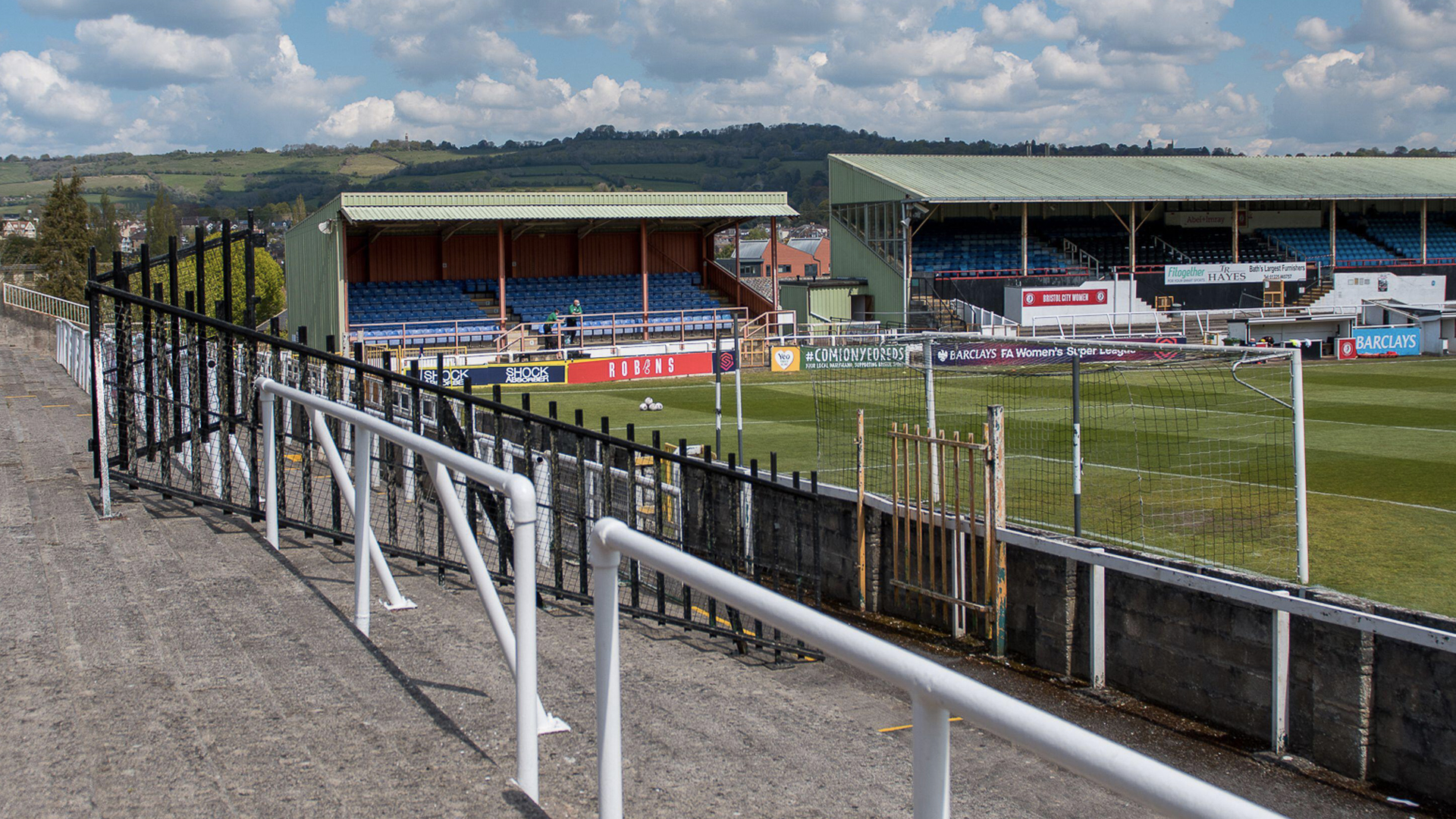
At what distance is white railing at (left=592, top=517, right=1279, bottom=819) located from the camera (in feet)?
5.26

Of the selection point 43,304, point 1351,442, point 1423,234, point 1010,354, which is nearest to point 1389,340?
point 1423,234

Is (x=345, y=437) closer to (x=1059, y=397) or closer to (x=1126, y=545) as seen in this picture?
(x=1126, y=545)

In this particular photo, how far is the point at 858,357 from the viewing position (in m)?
18.5

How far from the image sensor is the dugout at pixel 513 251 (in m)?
40.3

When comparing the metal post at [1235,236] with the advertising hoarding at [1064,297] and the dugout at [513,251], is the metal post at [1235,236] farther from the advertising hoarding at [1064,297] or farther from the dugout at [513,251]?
the dugout at [513,251]

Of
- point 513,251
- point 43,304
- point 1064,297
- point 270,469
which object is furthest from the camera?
point 513,251

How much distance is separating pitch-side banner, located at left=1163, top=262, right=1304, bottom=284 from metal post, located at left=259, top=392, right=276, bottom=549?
45770 millimetres

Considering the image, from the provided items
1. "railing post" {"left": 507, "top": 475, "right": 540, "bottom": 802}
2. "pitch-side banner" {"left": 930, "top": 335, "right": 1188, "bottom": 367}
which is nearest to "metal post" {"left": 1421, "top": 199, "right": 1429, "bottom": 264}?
"pitch-side banner" {"left": 930, "top": 335, "right": 1188, "bottom": 367}

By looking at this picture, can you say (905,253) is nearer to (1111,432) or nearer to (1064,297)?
(1064,297)

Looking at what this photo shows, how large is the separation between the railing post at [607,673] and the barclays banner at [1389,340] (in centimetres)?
4208

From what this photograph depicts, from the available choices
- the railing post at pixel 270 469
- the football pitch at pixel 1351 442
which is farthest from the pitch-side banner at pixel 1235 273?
the railing post at pixel 270 469

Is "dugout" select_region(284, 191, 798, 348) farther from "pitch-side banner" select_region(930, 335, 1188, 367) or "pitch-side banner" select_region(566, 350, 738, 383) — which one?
"pitch-side banner" select_region(930, 335, 1188, 367)

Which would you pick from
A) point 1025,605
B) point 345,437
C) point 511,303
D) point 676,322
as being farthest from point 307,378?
point 511,303

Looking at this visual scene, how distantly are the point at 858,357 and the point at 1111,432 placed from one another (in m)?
5.84
